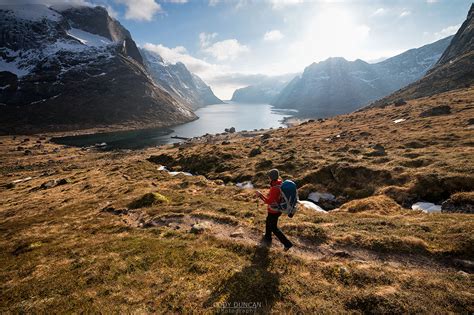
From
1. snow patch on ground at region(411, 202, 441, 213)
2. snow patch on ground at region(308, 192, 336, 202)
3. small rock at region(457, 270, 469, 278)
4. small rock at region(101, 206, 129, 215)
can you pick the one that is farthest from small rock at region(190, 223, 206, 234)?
snow patch on ground at region(411, 202, 441, 213)

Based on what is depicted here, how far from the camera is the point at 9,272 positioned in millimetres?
13352

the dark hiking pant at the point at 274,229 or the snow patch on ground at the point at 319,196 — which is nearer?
the dark hiking pant at the point at 274,229

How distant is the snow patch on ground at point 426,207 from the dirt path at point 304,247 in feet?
30.9

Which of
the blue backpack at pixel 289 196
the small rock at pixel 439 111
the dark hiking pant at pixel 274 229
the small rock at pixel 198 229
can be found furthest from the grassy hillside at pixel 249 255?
the small rock at pixel 439 111

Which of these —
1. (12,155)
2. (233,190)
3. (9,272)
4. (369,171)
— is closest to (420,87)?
(369,171)

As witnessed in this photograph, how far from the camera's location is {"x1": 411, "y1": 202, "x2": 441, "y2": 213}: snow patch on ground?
17.7 metres

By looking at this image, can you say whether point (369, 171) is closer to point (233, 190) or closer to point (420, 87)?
point (233, 190)

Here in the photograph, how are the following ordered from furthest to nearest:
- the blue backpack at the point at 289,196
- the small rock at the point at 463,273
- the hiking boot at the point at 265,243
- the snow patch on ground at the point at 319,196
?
the snow patch on ground at the point at 319,196 < the hiking boot at the point at 265,243 < the blue backpack at the point at 289,196 < the small rock at the point at 463,273

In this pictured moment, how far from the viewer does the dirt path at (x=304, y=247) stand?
33.8ft

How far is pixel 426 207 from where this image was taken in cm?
1855

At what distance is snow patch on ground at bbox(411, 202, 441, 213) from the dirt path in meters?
9.42

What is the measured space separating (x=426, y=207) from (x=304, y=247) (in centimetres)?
1292

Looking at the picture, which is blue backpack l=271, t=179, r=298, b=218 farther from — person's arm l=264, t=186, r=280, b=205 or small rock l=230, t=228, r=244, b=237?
small rock l=230, t=228, r=244, b=237

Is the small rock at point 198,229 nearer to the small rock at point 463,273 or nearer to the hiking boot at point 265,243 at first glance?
the hiking boot at point 265,243
